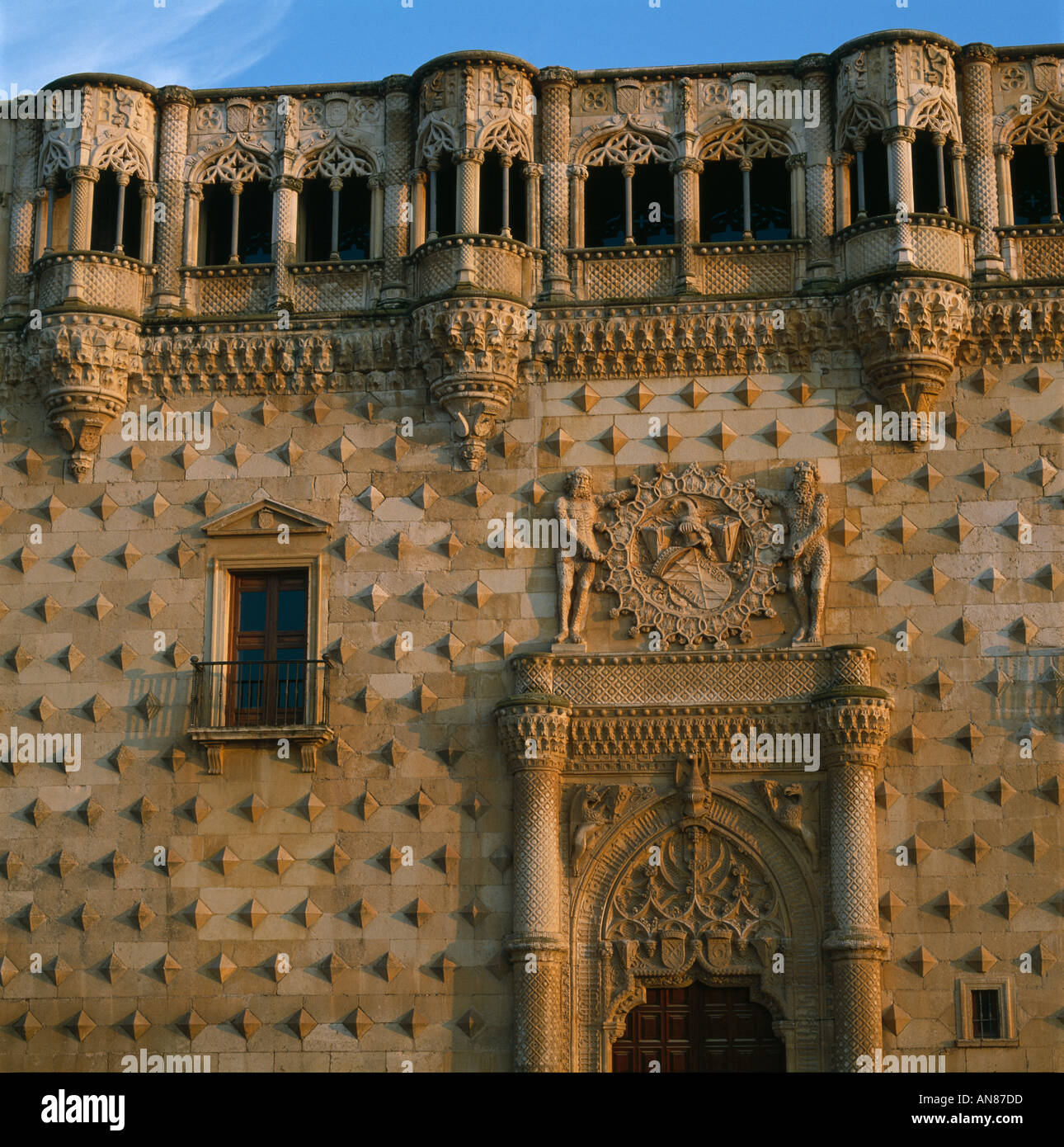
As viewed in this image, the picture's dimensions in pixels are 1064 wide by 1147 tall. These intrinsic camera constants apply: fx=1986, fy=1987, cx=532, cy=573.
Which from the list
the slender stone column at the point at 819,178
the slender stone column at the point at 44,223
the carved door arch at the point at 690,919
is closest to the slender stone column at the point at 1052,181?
the slender stone column at the point at 819,178

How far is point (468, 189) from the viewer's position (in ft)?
88.5

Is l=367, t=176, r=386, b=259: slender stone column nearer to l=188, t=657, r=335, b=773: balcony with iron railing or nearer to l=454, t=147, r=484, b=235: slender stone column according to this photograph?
l=454, t=147, r=484, b=235: slender stone column

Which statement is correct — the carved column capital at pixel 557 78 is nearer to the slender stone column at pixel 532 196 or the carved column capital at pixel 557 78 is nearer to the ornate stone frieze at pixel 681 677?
the slender stone column at pixel 532 196

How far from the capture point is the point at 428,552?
26312mm

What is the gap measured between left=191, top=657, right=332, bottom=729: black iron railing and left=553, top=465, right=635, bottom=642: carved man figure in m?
3.21

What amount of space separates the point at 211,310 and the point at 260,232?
1639 millimetres

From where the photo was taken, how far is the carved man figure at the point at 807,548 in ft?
83.1

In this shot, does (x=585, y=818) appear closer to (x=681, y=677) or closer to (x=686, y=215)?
(x=681, y=677)

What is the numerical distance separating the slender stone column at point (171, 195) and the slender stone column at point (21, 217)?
1.85m

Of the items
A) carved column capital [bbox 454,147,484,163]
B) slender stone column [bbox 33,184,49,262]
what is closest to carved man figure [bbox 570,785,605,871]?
carved column capital [bbox 454,147,484,163]

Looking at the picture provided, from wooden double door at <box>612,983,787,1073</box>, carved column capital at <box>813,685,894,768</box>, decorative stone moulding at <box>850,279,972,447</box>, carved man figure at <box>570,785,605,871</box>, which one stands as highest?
decorative stone moulding at <box>850,279,972,447</box>

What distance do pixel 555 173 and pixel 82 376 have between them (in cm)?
706

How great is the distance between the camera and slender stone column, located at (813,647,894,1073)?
78.1ft

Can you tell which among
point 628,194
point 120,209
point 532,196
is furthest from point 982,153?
point 120,209
